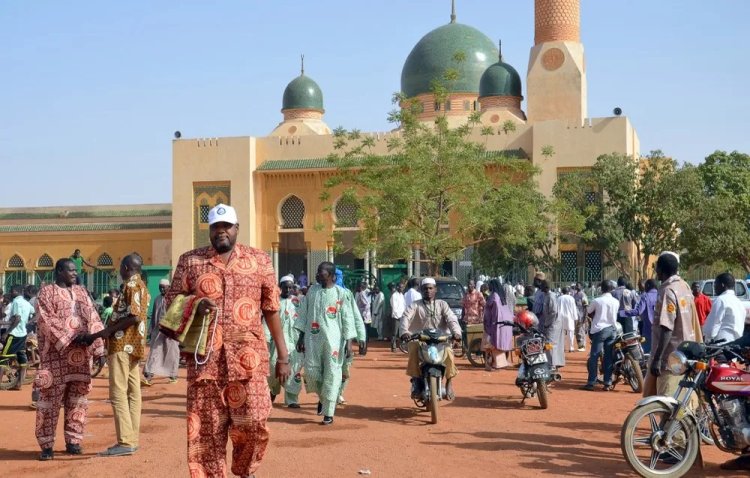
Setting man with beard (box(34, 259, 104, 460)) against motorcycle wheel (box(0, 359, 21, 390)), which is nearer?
man with beard (box(34, 259, 104, 460))

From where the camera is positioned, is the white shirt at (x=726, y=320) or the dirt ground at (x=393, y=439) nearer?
the dirt ground at (x=393, y=439)

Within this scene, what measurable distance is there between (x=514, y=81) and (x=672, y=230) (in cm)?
1172

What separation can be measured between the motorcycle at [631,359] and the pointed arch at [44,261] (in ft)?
111

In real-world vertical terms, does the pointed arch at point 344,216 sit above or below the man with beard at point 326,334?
above

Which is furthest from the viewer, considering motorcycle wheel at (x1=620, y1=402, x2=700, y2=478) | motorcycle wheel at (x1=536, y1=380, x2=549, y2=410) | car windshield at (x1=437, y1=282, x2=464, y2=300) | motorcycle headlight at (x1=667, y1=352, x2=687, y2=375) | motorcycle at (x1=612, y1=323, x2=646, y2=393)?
car windshield at (x1=437, y1=282, x2=464, y2=300)

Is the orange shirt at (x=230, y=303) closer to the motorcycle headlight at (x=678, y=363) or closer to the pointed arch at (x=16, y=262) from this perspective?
the motorcycle headlight at (x=678, y=363)

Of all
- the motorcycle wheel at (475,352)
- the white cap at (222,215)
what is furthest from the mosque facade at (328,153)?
the white cap at (222,215)

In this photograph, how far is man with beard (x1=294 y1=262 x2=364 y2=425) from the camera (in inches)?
308

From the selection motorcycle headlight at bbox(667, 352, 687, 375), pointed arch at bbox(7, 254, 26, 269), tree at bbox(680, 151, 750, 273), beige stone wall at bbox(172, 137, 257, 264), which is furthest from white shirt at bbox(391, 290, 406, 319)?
pointed arch at bbox(7, 254, 26, 269)

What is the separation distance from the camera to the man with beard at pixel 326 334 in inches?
308

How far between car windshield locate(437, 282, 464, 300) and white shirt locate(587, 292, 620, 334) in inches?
250

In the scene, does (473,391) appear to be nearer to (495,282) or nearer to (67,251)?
(495,282)

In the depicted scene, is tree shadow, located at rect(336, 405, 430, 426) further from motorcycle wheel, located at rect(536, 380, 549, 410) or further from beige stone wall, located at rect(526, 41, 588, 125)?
beige stone wall, located at rect(526, 41, 588, 125)

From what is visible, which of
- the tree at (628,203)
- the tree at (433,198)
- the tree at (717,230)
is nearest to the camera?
the tree at (433,198)
